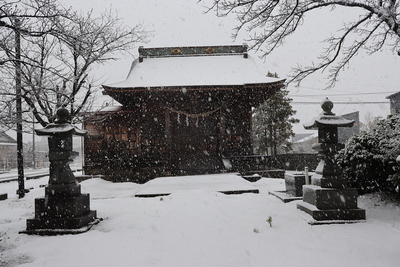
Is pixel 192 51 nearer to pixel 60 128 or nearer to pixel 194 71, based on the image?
pixel 194 71

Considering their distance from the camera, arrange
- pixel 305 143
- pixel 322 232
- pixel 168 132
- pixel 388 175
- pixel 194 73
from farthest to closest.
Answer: pixel 305 143
pixel 194 73
pixel 168 132
pixel 388 175
pixel 322 232

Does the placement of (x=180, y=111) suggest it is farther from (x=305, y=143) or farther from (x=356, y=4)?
(x=305, y=143)

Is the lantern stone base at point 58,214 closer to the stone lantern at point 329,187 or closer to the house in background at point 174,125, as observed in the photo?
the stone lantern at point 329,187

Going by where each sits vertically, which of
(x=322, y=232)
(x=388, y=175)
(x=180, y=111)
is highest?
(x=180, y=111)

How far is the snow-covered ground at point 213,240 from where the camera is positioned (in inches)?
137

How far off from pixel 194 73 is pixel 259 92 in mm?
3973

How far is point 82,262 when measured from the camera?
348 centimetres

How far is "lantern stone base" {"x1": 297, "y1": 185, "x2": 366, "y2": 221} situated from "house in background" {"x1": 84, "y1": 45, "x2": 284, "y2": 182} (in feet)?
24.9

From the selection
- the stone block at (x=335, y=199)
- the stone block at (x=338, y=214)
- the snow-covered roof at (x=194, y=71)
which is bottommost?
the stone block at (x=338, y=214)

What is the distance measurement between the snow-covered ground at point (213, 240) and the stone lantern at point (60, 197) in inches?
11.7

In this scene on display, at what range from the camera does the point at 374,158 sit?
5559 millimetres

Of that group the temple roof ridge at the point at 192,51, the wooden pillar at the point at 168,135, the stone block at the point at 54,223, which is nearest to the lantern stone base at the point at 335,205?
the stone block at the point at 54,223

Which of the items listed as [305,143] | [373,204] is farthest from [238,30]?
[305,143]

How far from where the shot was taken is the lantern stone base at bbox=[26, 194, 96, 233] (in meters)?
4.87
